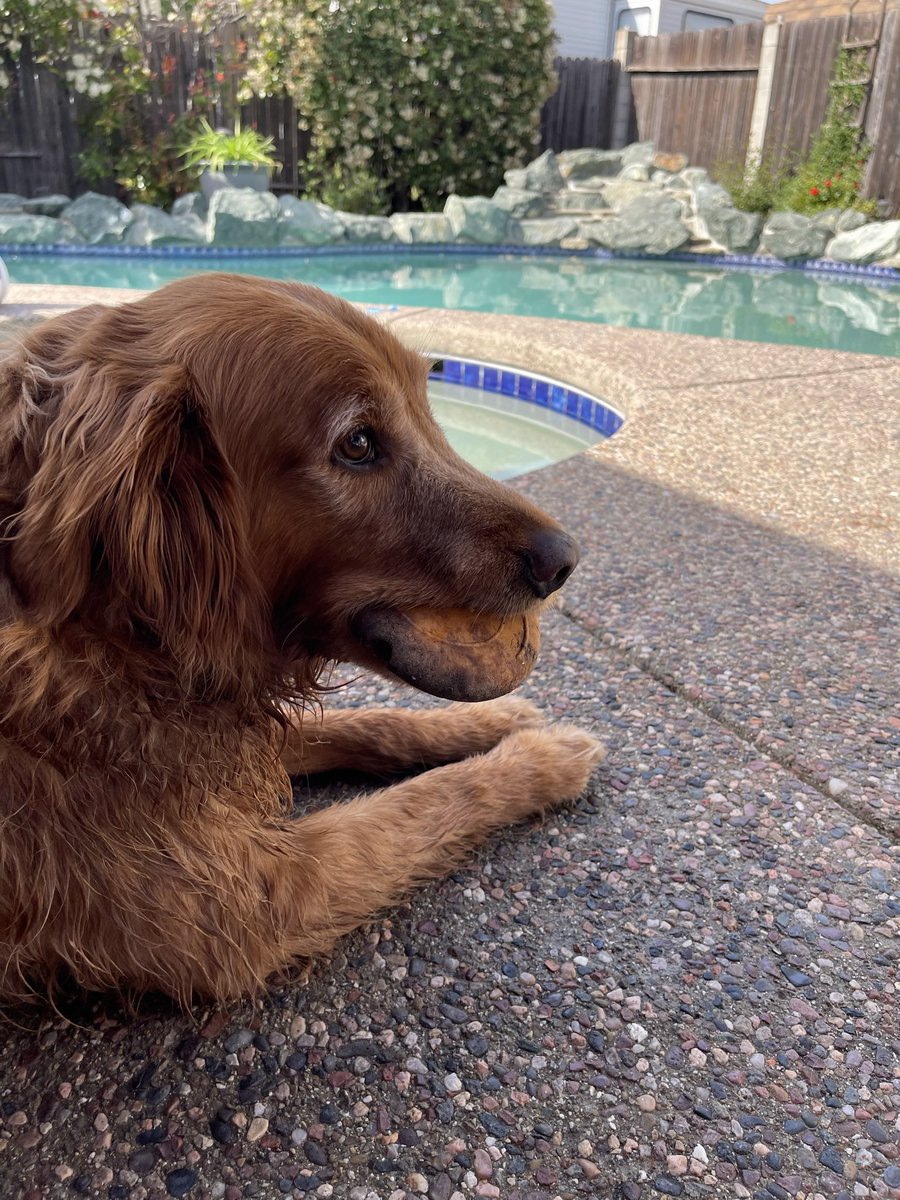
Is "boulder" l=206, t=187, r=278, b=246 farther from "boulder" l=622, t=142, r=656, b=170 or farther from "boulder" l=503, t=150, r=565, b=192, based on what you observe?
"boulder" l=622, t=142, r=656, b=170

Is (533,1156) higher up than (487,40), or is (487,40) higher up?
(487,40)

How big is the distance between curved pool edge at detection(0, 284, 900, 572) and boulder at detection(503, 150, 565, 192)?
12.6 meters

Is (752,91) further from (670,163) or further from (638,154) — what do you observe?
(638,154)

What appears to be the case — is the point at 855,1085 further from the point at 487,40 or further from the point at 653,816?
the point at 487,40

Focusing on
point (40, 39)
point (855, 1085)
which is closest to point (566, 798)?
point (855, 1085)

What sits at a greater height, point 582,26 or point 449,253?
point 582,26

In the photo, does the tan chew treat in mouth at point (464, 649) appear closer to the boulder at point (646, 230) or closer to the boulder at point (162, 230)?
the boulder at point (162, 230)

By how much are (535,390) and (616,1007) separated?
250 inches

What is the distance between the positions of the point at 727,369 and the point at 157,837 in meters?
5.98

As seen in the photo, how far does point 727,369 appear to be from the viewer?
6742mm

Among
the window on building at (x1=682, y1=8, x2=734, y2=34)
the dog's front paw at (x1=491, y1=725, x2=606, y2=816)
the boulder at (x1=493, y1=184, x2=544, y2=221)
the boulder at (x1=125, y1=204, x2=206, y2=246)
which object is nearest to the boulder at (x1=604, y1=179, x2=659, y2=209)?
the boulder at (x1=493, y1=184, x2=544, y2=221)

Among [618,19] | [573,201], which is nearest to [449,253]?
[573,201]

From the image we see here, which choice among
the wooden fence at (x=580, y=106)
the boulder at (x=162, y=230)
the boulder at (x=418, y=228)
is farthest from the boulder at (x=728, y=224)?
the boulder at (x=162, y=230)

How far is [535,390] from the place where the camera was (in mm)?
7699
